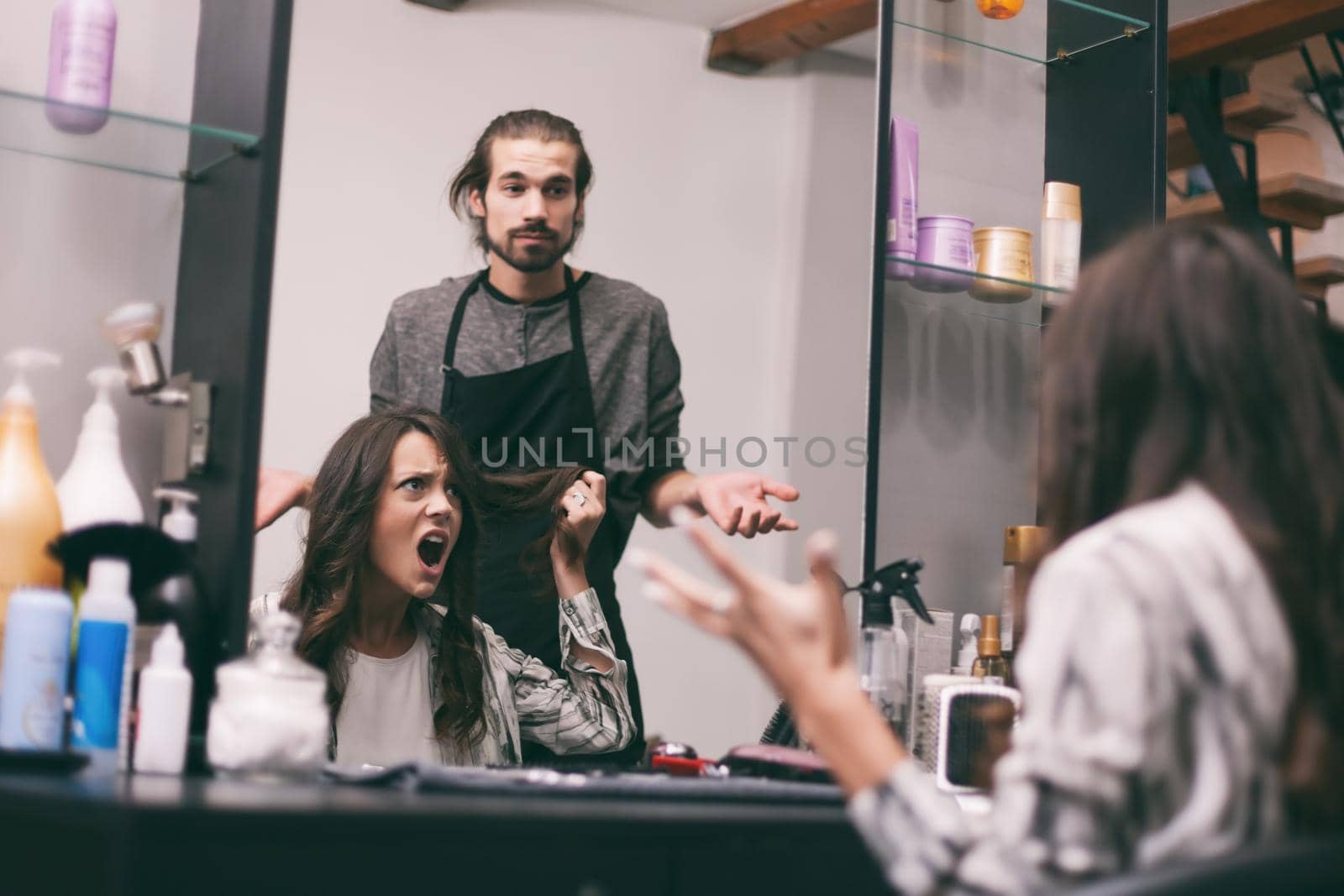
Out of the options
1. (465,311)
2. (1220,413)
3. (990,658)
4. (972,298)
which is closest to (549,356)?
(465,311)

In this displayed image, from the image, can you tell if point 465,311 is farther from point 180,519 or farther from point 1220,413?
point 1220,413

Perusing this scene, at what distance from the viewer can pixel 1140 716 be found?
751 mm

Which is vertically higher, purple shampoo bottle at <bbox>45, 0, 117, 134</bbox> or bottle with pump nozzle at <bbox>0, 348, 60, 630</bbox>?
purple shampoo bottle at <bbox>45, 0, 117, 134</bbox>

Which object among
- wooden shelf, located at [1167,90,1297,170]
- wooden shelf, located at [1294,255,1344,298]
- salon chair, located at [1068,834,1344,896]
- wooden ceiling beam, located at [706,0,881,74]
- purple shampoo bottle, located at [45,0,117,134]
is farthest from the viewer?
wooden shelf, located at [1294,255,1344,298]

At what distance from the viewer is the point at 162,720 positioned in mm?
1168

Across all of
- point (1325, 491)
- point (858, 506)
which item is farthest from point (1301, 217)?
point (1325, 491)

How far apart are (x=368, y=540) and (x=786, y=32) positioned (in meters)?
0.99

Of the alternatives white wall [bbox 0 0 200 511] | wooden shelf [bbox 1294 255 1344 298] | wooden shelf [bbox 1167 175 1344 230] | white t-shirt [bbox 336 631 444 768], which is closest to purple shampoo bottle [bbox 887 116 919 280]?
white t-shirt [bbox 336 631 444 768]

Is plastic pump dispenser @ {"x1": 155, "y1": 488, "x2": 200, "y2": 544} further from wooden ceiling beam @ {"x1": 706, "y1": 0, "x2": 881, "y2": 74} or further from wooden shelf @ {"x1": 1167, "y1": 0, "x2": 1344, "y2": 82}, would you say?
wooden shelf @ {"x1": 1167, "y1": 0, "x2": 1344, "y2": 82}

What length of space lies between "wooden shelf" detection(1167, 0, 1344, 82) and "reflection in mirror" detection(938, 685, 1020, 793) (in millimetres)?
1506

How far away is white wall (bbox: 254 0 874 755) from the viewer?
6.40 ft

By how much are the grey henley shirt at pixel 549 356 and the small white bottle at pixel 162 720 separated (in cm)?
80

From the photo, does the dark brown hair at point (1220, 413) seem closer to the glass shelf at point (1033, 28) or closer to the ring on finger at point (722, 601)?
the ring on finger at point (722, 601)

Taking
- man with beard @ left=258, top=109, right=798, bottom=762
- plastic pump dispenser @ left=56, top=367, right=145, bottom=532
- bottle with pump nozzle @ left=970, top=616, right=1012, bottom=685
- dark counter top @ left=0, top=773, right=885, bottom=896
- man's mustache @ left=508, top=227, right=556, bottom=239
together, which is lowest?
dark counter top @ left=0, top=773, right=885, bottom=896
